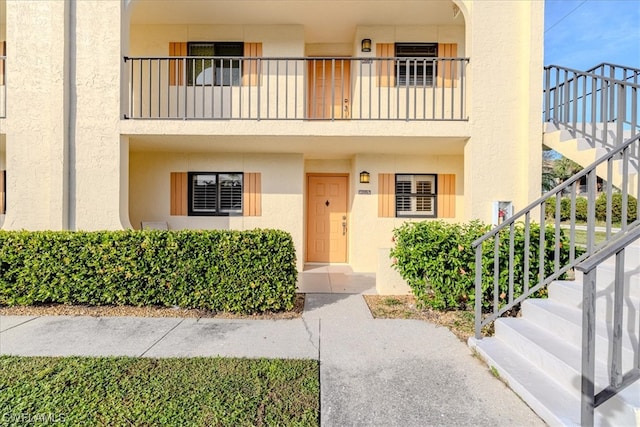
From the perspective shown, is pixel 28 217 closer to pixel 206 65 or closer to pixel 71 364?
pixel 71 364

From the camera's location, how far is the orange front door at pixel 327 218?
845cm

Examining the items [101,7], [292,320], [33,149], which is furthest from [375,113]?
[33,149]

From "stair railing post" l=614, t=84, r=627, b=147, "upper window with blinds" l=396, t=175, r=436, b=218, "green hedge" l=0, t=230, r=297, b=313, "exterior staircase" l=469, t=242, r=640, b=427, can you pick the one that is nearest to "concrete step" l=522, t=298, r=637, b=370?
"exterior staircase" l=469, t=242, r=640, b=427

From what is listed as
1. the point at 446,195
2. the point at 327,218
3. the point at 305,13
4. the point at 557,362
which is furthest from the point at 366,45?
the point at 557,362

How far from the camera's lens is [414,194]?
25.5 feet

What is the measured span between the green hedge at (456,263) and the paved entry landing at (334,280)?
1.47 metres

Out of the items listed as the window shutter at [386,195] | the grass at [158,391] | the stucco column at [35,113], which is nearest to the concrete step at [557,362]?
the grass at [158,391]

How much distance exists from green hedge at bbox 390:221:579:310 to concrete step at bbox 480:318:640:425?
3.33 ft

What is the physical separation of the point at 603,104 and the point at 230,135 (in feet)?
21.5

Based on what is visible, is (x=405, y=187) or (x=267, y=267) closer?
(x=267, y=267)

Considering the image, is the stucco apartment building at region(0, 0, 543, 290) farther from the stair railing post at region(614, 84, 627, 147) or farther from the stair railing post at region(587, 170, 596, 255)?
the stair railing post at region(587, 170, 596, 255)

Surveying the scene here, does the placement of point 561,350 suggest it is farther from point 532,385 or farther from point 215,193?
point 215,193

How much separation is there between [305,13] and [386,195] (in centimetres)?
456

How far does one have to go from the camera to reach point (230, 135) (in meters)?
6.02
